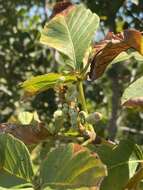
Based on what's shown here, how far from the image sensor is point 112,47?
0.87 meters

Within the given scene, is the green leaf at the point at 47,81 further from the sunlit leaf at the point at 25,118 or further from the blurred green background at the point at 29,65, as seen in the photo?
the blurred green background at the point at 29,65

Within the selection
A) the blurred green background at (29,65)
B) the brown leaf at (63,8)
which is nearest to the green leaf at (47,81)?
the brown leaf at (63,8)

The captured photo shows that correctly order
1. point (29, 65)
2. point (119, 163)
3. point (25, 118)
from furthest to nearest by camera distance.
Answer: point (29, 65) < point (25, 118) < point (119, 163)

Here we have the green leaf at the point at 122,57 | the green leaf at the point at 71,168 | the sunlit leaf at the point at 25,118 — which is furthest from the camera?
the sunlit leaf at the point at 25,118

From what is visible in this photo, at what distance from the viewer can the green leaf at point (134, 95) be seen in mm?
768

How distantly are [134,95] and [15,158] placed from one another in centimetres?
19

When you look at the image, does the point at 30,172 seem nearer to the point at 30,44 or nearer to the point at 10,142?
the point at 10,142

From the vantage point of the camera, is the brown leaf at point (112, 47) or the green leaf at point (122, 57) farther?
the green leaf at point (122, 57)

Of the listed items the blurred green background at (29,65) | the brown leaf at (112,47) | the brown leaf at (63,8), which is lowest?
the blurred green background at (29,65)

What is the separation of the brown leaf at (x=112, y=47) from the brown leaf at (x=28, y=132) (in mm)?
124

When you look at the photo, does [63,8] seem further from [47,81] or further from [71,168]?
[71,168]

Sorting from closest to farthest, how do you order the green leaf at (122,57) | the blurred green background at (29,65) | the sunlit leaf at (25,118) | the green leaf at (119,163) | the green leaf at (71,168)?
the green leaf at (71,168), the green leaf at (119,163), the green leaf at (122,57), the sunlit leaf at (25,118), the blurred green background at (29,65)

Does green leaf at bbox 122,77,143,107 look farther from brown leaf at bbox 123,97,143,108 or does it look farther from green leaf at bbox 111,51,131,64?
green leaf at bbox 111,51,131,64

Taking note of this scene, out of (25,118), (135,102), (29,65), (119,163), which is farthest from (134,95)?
(29,65)
